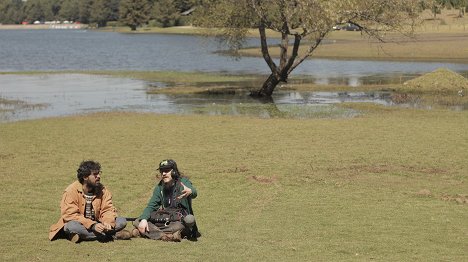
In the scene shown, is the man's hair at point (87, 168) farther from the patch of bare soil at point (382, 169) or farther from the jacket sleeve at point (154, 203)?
the patch of bare soil at point (382, 169)

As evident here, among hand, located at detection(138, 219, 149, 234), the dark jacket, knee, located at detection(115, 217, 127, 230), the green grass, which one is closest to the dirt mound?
the green grass

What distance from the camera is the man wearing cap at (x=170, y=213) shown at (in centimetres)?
1355

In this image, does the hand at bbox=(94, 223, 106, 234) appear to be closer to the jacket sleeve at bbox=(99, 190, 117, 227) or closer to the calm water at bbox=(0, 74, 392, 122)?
the jacket sleeve at bbox=(99, 190, 117, 227)

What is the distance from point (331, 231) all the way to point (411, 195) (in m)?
4.27

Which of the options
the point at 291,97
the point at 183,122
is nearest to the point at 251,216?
the point at 183,122

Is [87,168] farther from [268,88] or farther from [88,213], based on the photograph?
[268,88]

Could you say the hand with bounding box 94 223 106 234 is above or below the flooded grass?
above

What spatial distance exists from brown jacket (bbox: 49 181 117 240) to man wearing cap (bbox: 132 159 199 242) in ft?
1.94

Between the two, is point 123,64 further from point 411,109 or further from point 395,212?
point 395,212

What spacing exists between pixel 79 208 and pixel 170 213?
1.52 meters

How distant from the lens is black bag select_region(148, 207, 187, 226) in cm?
1370

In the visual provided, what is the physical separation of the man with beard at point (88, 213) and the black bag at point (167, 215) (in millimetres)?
532

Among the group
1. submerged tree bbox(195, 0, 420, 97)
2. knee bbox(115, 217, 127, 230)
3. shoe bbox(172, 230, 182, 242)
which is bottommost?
shoe bbox(172, 230, 182, 242)

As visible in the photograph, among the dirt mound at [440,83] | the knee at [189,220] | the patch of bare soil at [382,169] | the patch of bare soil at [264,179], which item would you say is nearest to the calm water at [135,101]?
the dirt mound at [440,83]
